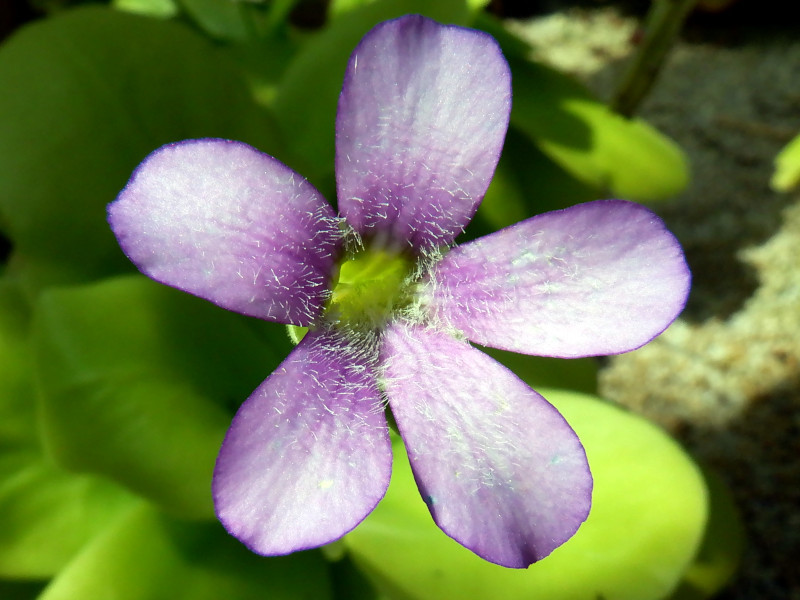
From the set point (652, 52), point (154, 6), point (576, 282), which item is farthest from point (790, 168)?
point (154, 6)

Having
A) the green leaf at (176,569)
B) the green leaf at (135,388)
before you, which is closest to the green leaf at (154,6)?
the green leaf at (135,388)

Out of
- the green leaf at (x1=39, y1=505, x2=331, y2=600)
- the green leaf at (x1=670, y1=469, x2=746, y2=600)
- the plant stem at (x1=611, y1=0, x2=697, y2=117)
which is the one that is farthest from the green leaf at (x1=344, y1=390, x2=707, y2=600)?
the plant stem at (x1=611, y1=0, x2=697, y2=117)

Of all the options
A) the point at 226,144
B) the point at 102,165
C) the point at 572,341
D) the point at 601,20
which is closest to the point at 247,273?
the point at 226,144

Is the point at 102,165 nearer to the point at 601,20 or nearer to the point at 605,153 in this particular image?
the point at 605,153

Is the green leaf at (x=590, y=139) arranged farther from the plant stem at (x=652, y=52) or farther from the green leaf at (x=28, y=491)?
the green leaf at (x=28, y=491)

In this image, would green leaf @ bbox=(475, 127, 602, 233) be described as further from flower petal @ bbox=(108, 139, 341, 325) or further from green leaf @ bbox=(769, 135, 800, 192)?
flower petal @ bbox=(108, 139, 341, 325)

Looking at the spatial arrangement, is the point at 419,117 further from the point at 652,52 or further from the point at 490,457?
the point at 652,52
